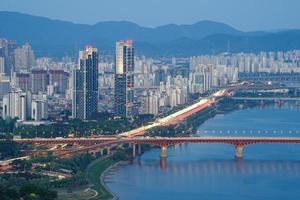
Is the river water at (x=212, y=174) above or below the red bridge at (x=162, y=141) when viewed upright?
below

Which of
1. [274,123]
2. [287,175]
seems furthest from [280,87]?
[287,175]

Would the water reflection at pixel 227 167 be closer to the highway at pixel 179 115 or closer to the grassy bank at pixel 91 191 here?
the grassy bank at pixel 91 191

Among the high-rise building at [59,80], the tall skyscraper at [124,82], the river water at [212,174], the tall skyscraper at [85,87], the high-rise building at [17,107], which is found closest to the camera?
the river water at [212,174]

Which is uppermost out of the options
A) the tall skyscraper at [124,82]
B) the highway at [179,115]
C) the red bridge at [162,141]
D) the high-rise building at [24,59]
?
the high-rise building at [24,59]

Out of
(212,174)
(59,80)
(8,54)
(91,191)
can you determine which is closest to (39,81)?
(59,80)

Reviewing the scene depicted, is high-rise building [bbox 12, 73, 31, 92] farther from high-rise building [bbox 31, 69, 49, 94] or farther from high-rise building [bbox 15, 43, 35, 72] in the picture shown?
high-rise building [bbox 15, 43, 35, 72]

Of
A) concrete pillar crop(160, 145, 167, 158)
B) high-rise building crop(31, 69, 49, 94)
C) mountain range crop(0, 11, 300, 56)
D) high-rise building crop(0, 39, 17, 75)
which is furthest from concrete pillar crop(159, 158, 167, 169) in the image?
mountain range crop(0, 11, 300, 56)

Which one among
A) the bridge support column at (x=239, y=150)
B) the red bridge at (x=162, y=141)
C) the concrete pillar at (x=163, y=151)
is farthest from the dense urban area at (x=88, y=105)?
the bridge support column at (x=239, y=150)

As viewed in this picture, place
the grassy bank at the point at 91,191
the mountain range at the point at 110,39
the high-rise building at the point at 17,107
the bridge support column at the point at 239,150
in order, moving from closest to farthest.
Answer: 1. the grassy bank at the point at 91,191
2. the bridge support column at the point at 239,150
3. the high-rise building at the point at 17,107
4. the mountain range at the point at 110,39
